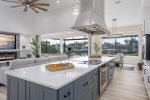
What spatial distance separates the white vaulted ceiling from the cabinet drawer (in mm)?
3743

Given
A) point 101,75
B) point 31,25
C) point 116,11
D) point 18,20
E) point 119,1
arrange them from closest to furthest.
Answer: point 101,75 < point 119,1 < point 116,11 < point 18,20 < point 31,25

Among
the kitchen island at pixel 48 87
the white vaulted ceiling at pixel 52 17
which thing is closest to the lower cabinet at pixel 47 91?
the kitchen island at pixel 48 87

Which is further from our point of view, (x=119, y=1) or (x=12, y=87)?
(x=119, y=1)

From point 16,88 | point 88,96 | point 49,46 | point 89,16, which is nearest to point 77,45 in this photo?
point 49,46

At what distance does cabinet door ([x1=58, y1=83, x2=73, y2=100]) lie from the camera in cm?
140

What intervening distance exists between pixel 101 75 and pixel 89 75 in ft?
2.72

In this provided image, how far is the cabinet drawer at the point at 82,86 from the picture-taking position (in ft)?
5.81

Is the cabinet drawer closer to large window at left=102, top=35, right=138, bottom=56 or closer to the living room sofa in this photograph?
the living room sofa

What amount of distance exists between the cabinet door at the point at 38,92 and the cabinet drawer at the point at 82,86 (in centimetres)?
45

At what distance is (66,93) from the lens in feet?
4.97

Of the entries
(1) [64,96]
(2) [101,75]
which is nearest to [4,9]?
(2) [101,75]

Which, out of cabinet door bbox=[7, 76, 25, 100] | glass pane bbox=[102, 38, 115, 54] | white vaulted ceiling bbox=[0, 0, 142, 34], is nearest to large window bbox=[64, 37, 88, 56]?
glass pane bbox=[102, 38, 115, 54]

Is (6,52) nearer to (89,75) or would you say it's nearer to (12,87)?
(12,87)

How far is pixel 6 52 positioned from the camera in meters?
6.78
